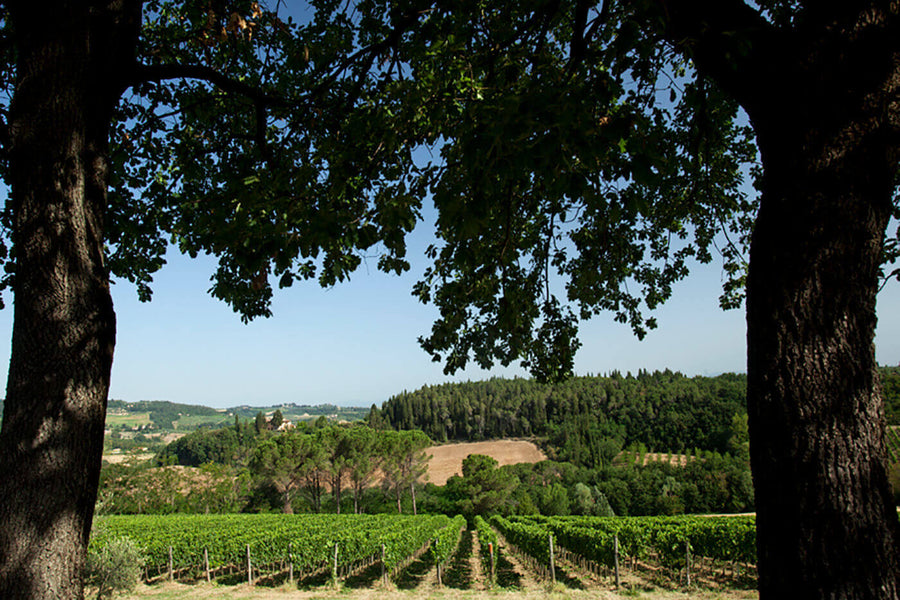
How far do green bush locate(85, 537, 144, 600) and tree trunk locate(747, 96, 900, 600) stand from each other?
58.6 feet

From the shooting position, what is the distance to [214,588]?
1820 centimetres

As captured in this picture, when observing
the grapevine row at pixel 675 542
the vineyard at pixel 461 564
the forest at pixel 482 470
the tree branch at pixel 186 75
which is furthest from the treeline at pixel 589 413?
the tree branch at pixel 186 75

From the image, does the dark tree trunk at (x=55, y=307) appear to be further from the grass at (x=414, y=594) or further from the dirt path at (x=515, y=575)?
the dirt path at (x=515, y=575)

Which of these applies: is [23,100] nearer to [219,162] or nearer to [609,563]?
[219,162]

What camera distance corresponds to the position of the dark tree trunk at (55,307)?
2324 mm

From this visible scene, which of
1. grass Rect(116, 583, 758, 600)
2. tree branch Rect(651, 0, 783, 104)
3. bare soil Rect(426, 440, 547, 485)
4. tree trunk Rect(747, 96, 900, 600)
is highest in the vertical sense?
tree branch Rect(651, 0, 783, 104)

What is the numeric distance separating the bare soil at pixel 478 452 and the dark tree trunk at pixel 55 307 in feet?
257

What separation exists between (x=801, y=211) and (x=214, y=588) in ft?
76.1

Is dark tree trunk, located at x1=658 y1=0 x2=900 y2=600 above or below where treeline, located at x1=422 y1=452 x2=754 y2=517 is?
above

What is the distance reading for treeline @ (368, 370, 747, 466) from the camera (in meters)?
98.2

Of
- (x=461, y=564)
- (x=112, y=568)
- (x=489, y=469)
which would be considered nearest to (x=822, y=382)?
(x=112, y=568)

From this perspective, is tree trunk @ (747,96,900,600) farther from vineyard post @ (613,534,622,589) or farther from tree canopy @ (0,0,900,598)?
vineyard post @ (613,534,622,589)

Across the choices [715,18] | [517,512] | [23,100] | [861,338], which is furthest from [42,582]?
[517,512]

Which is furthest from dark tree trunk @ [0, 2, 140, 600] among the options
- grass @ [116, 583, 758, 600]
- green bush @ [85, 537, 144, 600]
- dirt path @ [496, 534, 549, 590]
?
dirt path @ [496, 534, 549, 590]
